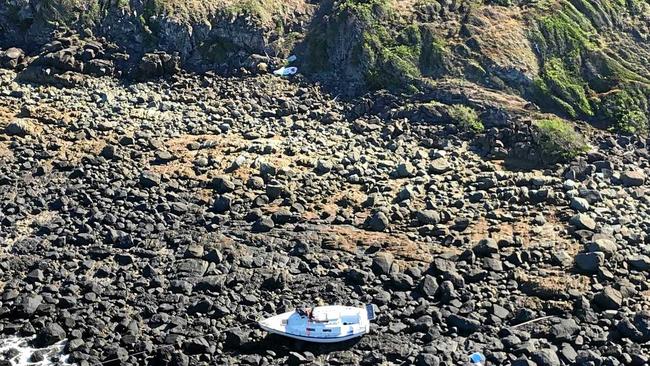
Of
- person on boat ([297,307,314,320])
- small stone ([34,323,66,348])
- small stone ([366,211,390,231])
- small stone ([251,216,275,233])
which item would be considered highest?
small stone ([366,211,390,231])

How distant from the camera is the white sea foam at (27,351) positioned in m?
27.4

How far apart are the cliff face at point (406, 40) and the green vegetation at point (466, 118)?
2.26 meters

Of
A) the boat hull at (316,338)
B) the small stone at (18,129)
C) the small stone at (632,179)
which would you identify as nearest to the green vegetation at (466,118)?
the small stone at (632,179)

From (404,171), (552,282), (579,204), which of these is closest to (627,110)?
(579,204)

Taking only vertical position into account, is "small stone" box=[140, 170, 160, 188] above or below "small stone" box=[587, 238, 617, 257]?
above

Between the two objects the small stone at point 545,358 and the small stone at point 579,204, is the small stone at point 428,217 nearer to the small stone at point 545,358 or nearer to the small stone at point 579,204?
the small stone at point 579,204

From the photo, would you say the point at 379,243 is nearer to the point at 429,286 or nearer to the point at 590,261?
the point at 429,286

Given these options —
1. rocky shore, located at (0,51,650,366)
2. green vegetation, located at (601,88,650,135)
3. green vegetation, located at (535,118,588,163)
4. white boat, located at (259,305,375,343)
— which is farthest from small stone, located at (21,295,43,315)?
green vegetation, located at (601,88,650,135)

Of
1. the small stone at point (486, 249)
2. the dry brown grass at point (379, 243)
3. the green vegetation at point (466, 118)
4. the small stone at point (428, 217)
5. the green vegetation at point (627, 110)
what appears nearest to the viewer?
the small stone at point (486, 249)

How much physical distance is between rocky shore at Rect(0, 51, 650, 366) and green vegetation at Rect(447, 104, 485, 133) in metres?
0.61

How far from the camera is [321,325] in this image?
28422 mm

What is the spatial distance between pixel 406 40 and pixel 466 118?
22.4ft

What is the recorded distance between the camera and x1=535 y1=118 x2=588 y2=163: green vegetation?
3947 centimetres

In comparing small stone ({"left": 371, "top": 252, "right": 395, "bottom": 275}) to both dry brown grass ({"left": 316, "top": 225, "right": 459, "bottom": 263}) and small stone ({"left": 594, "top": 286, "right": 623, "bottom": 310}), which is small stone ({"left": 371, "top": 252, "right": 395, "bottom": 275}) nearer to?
dry brown grass ({"left": 316, "top": 225, "right": 459, "bottom": 263})
